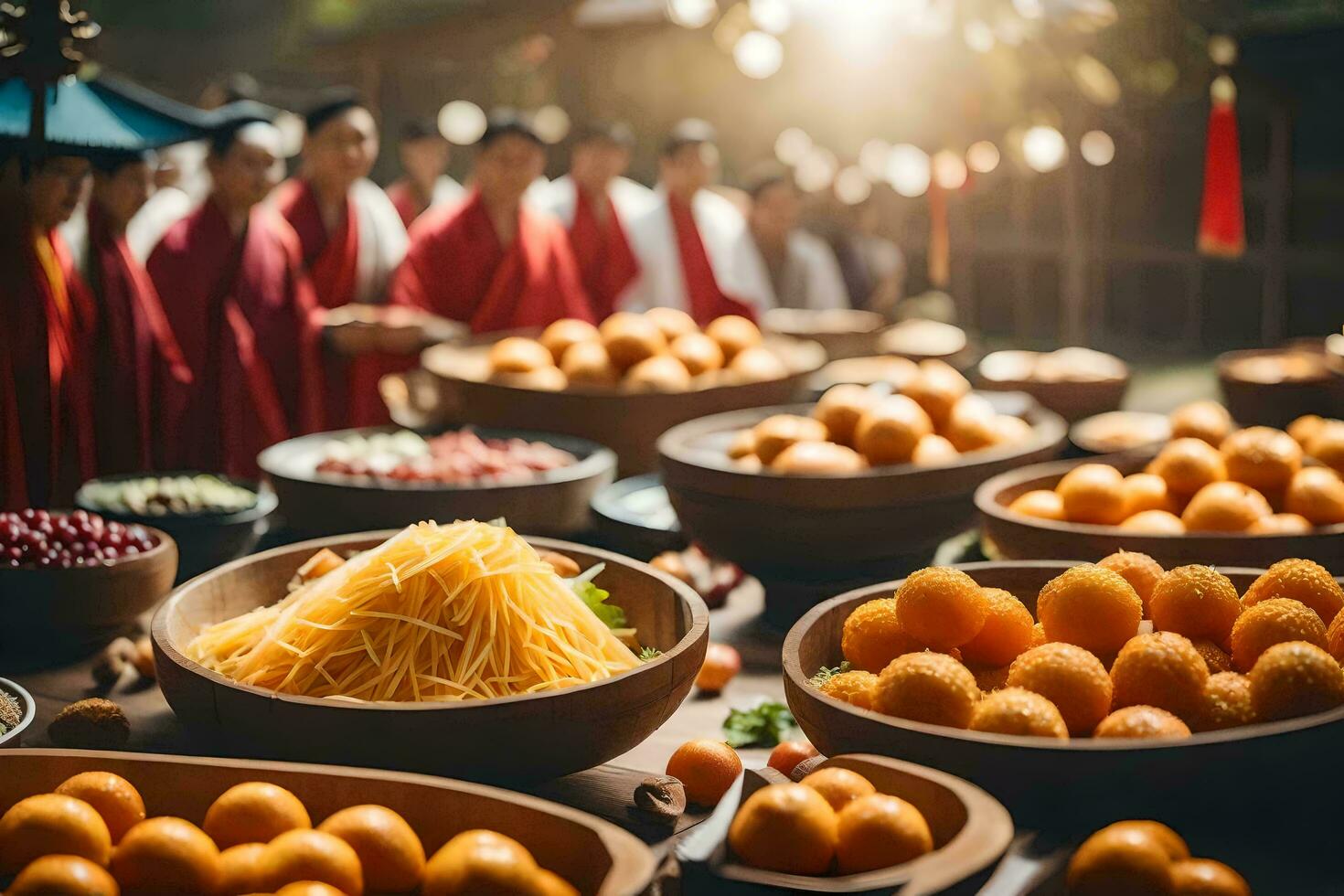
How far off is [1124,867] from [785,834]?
281mm

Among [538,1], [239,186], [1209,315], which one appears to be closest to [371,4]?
[538,1]

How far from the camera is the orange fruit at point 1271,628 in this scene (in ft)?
4.64

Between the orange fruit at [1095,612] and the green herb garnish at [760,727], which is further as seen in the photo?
the green herb garnish at [760,727]

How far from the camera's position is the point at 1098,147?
377 inches

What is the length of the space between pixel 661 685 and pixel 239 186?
10.1ft

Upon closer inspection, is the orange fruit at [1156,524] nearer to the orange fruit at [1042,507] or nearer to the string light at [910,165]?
the orange fruit at [1042,507]

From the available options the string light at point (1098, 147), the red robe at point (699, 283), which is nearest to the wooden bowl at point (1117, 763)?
the red robe at point (699, 283)

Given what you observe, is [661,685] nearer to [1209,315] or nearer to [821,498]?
[821,498]

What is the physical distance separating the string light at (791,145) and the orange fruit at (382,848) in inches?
381

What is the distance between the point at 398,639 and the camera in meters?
1.48

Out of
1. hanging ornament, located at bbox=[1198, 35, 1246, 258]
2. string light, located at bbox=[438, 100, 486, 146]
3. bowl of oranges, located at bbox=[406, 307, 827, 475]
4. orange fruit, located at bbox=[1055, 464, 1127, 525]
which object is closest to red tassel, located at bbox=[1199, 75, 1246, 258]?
hanging ornament, located at bbox=[1198, 35, 1246, 258]

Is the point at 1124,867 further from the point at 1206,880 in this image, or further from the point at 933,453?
the point at 933,453

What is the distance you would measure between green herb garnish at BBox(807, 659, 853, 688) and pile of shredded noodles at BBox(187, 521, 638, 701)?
0.76 feet

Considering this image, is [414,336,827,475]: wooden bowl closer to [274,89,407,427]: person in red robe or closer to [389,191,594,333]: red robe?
[274,89,407,427]: person in red robe
